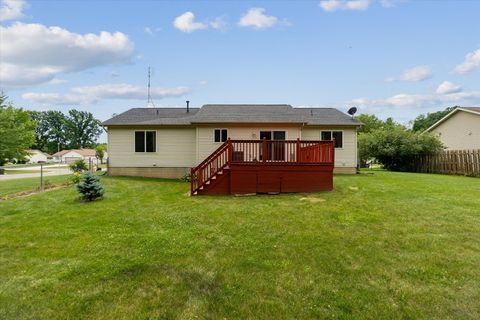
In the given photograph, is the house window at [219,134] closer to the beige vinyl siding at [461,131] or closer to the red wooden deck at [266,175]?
the red wooden deck at [266,175]

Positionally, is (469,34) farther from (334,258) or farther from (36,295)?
(36,295)

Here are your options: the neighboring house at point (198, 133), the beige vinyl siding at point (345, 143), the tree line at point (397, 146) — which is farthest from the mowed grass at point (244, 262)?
the tree line at point (397, 146)

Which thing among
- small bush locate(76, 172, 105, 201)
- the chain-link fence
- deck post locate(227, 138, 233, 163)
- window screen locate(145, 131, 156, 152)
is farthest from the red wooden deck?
the chain-link fence

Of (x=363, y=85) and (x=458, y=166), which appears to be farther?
(x=363, y=85)

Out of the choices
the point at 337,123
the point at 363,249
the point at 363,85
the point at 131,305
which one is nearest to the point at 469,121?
the point at 363,85

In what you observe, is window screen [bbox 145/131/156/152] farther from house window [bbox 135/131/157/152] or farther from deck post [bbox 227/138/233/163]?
deck post [bbox 227/138/233/163]

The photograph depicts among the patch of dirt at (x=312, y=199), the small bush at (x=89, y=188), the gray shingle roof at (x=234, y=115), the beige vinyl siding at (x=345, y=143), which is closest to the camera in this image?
the patch of dirt at (x=312, y=199)

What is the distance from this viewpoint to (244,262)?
434 cm

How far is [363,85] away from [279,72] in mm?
6005

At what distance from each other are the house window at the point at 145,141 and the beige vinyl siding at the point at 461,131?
21.3 m

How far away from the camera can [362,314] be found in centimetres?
313

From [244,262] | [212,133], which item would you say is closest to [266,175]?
[212,133]

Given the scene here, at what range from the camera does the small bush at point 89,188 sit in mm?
8648

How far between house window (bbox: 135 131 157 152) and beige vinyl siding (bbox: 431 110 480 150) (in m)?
21.3
